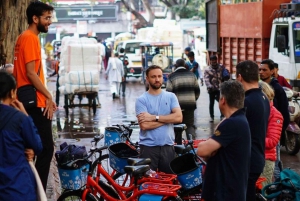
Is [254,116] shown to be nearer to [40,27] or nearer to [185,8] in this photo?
[40,27]

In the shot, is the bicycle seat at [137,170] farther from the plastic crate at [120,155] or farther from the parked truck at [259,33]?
the parked truck at [259,33]

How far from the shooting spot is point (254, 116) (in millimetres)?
6867

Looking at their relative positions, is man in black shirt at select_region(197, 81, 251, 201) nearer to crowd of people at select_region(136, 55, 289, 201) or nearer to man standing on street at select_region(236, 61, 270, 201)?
crowd of people at select_region(136, 55, 289, 201)

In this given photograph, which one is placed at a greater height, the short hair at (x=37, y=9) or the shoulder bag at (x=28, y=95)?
the short hair at (x=37, y=9)

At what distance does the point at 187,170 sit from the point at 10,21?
414 centimetres

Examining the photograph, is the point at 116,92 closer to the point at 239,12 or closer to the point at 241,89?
the point at 239,12

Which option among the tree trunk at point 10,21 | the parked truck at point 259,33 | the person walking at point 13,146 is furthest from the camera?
the parked truck at point 259,33

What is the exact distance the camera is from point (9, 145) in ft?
18.1

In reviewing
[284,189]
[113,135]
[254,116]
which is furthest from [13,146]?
[113,135]

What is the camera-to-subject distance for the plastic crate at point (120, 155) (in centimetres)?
825

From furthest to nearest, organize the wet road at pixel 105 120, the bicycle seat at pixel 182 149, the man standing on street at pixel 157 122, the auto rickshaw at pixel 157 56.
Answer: the auto rickshaw at pixel 157 56, the wet road at pixel 105 120, the man standing on street at pixel 157 122, the bicycle seat at pixel 182 149

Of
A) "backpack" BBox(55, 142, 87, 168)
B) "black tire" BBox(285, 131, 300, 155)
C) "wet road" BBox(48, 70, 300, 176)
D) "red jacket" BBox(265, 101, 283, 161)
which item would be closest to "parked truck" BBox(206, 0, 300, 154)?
"black tire" BBox(285, 131, 300, 155)

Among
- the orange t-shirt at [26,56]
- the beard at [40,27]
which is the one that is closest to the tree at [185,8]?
the beard at [40,27]

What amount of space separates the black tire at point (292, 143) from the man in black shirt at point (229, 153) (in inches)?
292
